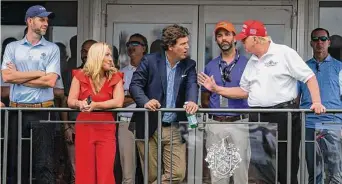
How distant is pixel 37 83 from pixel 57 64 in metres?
0.36

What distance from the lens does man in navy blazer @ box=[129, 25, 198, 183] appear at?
8.57 meters

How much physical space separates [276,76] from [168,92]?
115cm

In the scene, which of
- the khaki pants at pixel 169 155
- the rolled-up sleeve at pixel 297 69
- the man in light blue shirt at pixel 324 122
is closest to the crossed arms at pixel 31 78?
the khaki pants at pixel 169 155

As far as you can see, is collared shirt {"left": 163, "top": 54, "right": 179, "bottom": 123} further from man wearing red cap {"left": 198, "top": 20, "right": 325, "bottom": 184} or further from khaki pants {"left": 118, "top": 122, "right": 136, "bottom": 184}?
man wearing red cap {"left": 198, "top": 20, "right": 325, "bottom": 184}

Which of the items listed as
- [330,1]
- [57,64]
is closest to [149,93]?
[57,64]

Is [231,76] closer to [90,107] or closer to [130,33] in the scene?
[90,107]

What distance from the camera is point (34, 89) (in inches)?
359

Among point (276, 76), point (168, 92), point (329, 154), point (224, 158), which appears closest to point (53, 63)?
point (168, 92)

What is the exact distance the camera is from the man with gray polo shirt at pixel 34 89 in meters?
8.75

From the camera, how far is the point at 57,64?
9.20m

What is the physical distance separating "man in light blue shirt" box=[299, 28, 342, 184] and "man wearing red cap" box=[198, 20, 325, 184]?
0.23 meters

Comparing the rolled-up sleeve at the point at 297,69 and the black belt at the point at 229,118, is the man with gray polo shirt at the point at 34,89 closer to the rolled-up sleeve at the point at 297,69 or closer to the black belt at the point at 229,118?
the black belt at the point at 229,118

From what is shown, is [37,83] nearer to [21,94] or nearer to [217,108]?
[21,94]

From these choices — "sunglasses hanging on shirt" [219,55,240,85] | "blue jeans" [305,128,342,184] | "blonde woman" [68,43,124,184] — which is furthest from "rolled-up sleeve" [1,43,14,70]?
"blue jeans" [305,128,342,184]
